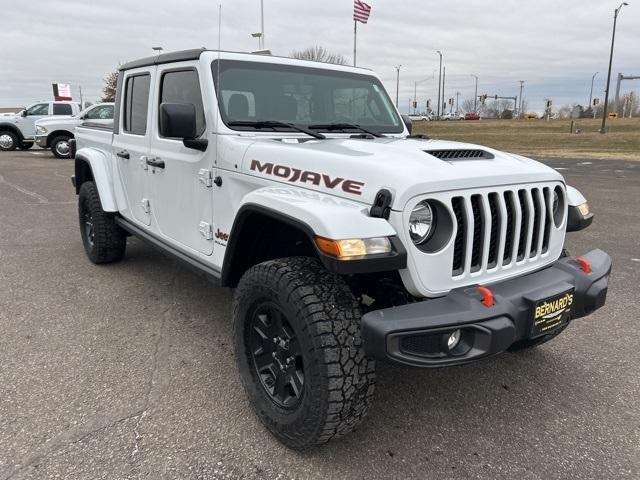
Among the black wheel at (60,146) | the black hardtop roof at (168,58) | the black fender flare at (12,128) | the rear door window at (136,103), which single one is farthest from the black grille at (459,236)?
the black fender flare at (12,128)

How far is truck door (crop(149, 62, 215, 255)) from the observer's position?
10.9ft

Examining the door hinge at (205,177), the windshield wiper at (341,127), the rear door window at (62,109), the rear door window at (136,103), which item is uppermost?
the rear door window at (62,109)

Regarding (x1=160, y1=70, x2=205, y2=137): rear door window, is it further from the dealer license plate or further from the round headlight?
the dealer license plate

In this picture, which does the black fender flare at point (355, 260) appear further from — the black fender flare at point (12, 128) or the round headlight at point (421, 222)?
the black fender flare at point (12, 128)

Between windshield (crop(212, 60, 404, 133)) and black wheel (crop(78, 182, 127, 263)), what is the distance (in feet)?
7.26

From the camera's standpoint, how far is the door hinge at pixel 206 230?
3.31 metres

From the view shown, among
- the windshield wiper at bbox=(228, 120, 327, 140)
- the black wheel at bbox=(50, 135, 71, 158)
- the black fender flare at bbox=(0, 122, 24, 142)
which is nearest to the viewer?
the windshield wiper at bbox=(228, 120, 327, 140)

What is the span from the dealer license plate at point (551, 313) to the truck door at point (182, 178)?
75.8 inches

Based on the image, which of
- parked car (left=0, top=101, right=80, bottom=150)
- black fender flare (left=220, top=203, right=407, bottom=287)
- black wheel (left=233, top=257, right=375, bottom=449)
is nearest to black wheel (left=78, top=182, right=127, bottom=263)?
black wheel (left=233, top=257, right=375, bottom=449)

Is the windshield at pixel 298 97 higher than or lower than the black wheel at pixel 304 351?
higher

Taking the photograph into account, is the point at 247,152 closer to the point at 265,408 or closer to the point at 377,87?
the point at 265,408

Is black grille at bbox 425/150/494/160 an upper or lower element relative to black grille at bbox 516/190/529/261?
upper

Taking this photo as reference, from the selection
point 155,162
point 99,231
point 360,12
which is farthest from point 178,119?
point 360,12

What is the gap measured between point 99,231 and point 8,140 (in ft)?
60.2
